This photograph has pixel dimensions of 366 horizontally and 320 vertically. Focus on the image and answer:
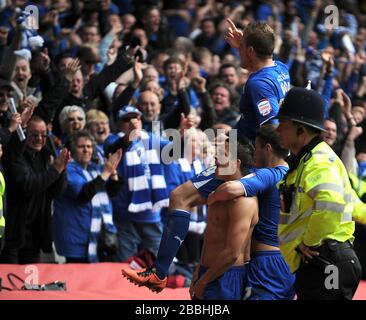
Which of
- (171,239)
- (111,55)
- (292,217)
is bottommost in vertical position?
(111,55)

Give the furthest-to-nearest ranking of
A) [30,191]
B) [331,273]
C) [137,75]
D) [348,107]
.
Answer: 1. [348,107]
2. [137,75]
3. [30,191]
4. [331,273]

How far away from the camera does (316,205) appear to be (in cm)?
589

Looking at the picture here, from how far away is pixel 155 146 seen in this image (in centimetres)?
Result: 1052

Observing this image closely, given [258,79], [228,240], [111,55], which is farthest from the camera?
[111,55]

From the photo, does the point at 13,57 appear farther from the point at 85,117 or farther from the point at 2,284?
the point at 2,284

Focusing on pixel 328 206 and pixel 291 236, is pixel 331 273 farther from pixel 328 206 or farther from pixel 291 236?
pixel 328 206

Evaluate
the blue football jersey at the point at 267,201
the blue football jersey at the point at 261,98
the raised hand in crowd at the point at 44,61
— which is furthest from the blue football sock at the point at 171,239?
the raised hand in crowd at the point at 44,61

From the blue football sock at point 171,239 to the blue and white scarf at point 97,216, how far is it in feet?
10.3

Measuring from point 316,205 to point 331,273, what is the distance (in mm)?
443

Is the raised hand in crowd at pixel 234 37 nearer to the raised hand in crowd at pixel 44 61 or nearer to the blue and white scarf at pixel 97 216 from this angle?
the blue and white scarf at pixel 97 216

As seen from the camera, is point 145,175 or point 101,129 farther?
point 101,129

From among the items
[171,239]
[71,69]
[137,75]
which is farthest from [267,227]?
[137,75]

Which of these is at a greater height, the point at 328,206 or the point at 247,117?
the point at 328,206

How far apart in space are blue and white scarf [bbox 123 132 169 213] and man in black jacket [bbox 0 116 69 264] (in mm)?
914
